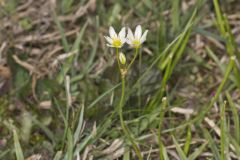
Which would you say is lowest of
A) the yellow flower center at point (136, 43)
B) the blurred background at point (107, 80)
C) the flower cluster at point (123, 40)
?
the blurred background at point (107, 80)

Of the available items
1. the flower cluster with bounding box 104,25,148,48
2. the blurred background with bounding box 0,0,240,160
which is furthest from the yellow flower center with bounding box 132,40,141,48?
the blurred background with bounding box 0,0,240,160

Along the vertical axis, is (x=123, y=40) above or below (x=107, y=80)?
above

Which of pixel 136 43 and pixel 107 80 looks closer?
pixel 136 43

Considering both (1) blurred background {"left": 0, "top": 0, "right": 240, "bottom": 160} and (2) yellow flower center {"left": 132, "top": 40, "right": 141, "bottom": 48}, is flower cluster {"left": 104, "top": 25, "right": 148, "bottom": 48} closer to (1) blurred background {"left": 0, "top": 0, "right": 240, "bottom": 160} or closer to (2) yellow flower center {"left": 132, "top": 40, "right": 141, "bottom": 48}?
(2) yellow flower center {"left": 132, "top": 40, "right": 141, "bottom": 48}

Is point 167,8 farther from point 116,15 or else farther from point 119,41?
point 119,41

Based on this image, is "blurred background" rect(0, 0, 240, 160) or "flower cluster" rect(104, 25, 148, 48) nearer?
"flower cluster" rect(104, 25, 148, 48)

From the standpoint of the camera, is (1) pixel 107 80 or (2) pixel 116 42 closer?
(2) pixel 116 42

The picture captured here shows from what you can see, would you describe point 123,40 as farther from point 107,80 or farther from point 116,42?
point 107,80

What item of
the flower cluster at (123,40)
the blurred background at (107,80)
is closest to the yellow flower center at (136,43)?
the flower cluster at (123,40)

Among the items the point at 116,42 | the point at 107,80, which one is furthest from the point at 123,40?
the point at 107,80

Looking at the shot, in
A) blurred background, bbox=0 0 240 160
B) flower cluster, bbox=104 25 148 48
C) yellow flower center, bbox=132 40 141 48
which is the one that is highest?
flower cluster, bbox=104 25 148 48

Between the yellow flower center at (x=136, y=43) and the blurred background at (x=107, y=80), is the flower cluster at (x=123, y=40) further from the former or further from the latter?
the blurred background at (x=107, y=80)

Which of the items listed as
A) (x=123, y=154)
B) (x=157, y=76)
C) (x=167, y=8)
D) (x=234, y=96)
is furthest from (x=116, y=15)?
(x=123, y=154)
